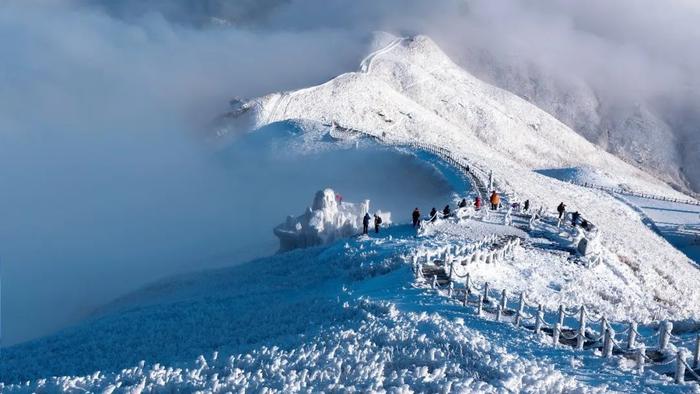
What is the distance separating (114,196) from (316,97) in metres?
27.2

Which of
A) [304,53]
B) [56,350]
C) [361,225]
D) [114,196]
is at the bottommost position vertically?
[56,350]

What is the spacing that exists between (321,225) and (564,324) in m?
Answer: 21.3

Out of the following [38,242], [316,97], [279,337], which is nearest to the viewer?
[279,337]

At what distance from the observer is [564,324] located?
2522 centimetres

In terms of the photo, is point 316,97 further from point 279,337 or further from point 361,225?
point 279,337

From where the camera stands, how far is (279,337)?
73.7 feet

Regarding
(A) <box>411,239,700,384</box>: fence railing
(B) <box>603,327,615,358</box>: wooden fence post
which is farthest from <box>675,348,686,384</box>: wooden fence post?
(B) <box>603,327,615,358</box>: wooden fence post

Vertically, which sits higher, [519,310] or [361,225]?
[361,225]

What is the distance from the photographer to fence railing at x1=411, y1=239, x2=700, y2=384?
65.6ft

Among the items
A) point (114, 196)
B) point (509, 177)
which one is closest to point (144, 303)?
point (509, 177)

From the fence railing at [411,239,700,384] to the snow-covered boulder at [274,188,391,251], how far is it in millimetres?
11668

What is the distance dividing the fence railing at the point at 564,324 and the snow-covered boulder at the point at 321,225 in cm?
1167

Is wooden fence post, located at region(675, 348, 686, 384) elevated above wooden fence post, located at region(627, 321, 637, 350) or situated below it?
below

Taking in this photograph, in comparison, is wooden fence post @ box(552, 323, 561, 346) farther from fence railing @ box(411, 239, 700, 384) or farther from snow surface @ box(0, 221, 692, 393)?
snow surface @ box(0, 221, 692, 393)
